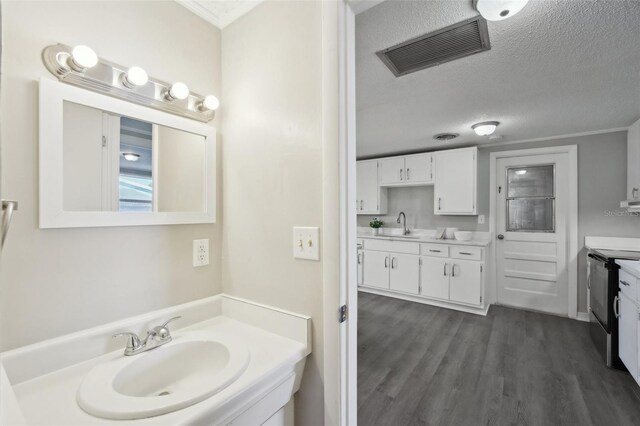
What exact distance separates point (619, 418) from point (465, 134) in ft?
8.79

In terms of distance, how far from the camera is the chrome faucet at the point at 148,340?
1045mm

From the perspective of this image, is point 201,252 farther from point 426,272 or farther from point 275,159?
point 426,272

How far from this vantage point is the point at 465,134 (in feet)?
11.1

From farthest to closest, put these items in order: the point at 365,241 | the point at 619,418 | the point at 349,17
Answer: the point at 365,241, the point at 619,418, the point at 349,17

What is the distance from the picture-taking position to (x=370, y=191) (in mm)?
4641

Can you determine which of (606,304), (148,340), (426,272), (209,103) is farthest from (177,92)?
(426,272)

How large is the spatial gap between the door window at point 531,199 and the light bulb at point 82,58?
4249 millimetres

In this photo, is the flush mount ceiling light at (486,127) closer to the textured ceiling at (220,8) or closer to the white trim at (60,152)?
the textured ceiling at (220,8)

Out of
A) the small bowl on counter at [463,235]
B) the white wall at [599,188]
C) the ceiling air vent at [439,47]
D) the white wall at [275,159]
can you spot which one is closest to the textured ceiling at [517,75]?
the ceiling air vent at [439,47]

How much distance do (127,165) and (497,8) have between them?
1.66 meters

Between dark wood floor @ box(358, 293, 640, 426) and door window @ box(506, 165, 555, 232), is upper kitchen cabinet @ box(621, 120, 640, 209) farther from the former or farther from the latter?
dark wood floor @ box(358, 293, 640, 426)

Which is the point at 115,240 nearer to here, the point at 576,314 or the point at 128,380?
the point at 128,380

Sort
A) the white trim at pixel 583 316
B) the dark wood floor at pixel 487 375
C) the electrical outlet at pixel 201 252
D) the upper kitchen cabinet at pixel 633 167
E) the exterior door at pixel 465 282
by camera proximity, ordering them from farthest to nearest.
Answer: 1. the exterior door at pixel 465 282
2. the white trim at pixel 583 316
3. the upper kitchen cabinet at pixel 633 167
4. the dark wood floor at pixel 487 375
5. the electrical outlet at pixel 201 252

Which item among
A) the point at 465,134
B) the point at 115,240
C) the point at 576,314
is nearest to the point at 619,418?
the point at 576,314
